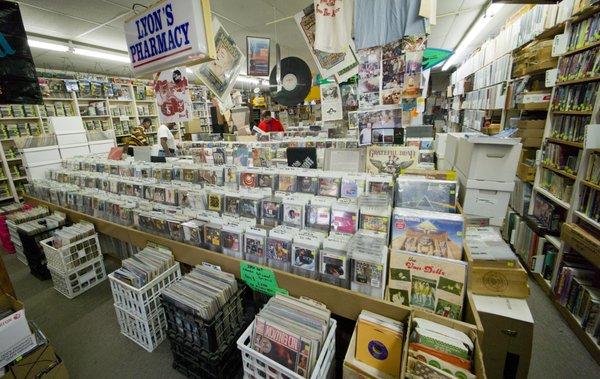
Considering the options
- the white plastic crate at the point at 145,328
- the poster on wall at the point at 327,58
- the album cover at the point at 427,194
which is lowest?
the white plastic crate at the point at 145,328

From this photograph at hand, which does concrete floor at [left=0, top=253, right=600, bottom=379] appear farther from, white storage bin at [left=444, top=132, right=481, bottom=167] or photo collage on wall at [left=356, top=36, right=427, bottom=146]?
photo collage on wall at [left=356, top=36, right=427, bottom=146]

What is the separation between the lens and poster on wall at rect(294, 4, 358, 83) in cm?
213

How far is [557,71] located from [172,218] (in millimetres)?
3757

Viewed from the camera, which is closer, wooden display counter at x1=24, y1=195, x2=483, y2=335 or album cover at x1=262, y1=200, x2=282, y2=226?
wooden display counter at x1=24, y1=195, x2=483, y2=335

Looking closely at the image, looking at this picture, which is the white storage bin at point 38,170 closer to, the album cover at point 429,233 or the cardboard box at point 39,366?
the cardboard box at point 39,366

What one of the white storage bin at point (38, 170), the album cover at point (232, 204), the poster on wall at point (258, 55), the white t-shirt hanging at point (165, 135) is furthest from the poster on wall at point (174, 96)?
the white storage bin at point (38, 170)

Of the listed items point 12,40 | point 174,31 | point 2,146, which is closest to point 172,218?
point 174,31

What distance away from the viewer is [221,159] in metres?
3.15

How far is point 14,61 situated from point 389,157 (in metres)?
3.61

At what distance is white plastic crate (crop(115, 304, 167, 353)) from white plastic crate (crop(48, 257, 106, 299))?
3.05 ft

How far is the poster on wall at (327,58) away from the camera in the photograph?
2.13 meters

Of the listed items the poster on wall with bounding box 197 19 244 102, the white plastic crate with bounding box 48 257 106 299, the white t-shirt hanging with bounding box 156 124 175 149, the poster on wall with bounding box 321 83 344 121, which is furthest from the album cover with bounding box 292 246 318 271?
the white t-shirt hanging with bounding box 156 124 175 149

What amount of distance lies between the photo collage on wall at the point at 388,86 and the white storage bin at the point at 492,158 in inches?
19.9

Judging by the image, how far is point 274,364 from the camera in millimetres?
1221
